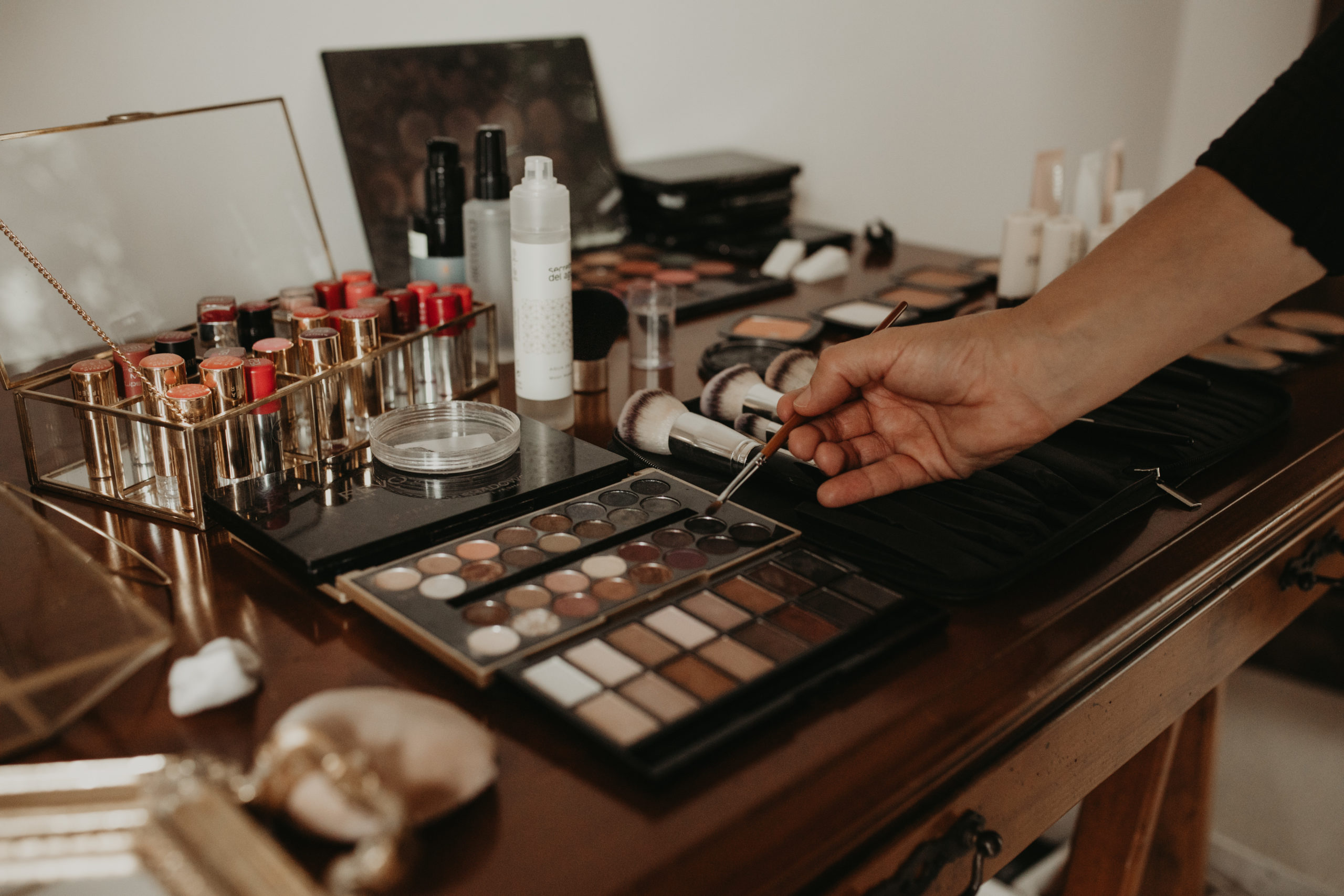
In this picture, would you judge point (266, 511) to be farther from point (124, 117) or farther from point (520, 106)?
point (520, 106)

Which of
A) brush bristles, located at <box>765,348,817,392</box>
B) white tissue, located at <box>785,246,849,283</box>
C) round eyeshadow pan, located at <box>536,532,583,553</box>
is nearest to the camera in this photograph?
round eyeshadow pan, located at <box>536,532,583,553</box>

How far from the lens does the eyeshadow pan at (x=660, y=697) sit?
519 millimetres

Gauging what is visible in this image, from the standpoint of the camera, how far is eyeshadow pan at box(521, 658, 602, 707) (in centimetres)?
53

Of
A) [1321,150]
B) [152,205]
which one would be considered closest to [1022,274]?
[1321,150]

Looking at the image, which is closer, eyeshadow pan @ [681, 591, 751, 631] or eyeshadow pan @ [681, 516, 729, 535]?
eyeshadow pan @ [681, 591, 751, 631]

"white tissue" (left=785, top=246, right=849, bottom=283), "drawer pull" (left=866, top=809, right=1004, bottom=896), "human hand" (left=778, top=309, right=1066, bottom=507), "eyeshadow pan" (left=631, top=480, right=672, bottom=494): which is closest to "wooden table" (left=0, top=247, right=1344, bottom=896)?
"drawer pull" (left=866, top=809, right=1004, bottom=896)

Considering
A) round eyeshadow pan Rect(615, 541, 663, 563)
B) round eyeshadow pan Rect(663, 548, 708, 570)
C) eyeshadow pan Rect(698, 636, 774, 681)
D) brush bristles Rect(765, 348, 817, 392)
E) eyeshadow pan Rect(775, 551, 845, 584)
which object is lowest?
eyeshadow pan Rect(698, 636, 774, 681)

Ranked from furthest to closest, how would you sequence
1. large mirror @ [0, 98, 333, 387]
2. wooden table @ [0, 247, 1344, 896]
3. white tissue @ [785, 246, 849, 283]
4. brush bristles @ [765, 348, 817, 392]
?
white tissue @ [785, 246, 849, 283] < brush bristles @ [765, 348, 817, 392] < large mirror @ [0, 98, 333, 387] < wooden table @ [0, 247, 1344, 896]

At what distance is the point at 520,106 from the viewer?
133 cm

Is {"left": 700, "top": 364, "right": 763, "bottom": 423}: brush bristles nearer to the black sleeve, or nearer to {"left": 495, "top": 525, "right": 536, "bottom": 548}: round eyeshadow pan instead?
{"left": 495, "top": 525, "right": 536, "bottom": 548}: round eyeshadow pan

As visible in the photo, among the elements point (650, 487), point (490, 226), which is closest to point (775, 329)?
point (490, 226)

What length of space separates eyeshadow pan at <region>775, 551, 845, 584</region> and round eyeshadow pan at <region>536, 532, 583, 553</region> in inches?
5.1

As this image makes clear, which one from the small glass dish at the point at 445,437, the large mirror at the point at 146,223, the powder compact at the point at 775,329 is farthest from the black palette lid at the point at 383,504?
the powder compact at the point at 775,329

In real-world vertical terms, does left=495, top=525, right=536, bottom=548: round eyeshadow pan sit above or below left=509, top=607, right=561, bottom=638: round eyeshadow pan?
above
